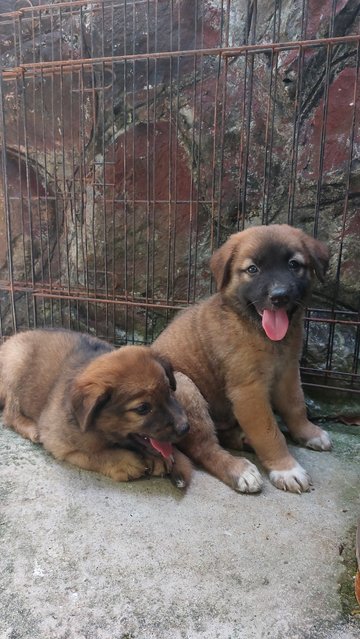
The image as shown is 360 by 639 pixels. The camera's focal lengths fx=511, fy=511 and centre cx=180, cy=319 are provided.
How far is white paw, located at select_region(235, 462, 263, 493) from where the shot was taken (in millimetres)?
3258

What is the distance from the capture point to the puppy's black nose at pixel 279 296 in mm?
3271

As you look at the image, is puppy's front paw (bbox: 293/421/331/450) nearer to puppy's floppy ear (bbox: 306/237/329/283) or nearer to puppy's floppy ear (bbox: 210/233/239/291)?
puppy's floppy ear (bbox: 306/237/329/283)

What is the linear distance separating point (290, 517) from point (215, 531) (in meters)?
0.48

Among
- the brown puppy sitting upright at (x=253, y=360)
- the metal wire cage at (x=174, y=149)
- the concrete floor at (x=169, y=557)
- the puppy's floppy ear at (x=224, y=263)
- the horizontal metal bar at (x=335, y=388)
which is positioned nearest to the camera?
the concrete floor at (x=169, y=557)

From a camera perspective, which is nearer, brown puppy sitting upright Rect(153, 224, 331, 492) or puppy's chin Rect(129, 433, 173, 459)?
puppy's chin Rect(129, 433, 173, 459)

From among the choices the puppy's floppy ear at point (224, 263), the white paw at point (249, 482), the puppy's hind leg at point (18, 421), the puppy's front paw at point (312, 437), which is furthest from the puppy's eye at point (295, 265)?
the puppy's hind leg at point (18, 421)

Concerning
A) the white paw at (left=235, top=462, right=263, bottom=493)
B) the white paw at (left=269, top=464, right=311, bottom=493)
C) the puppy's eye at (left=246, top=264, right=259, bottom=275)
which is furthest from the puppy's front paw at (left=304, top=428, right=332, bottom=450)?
the puppy's eye at (left=246, top=264, right=259, bottom=275)

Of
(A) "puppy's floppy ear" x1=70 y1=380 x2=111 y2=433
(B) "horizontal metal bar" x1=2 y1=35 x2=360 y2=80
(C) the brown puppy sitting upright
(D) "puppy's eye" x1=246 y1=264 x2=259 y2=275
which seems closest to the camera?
(A) "puppy's floppy ear" x1=70 y1=380 x2=111 y2=433

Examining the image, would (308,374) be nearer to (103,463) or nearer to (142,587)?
(103,463)

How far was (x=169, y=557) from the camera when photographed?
2652 mm

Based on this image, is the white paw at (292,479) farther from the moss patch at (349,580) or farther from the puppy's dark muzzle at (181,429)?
the puppy's dark muzzle at (181,429)

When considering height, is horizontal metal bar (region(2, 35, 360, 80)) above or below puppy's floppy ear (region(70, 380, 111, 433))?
above

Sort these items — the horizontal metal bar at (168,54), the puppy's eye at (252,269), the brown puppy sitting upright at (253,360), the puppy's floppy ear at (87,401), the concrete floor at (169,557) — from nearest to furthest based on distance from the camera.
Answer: the concrete floor at (169,557), the puppy's floppy ear at (87,401), the brown puppy sitting upright at (253,360), the puppy's eye at (252,269), the horizontal metal bar at (168,54)

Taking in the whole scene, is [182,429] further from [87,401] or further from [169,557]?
[169,557]
